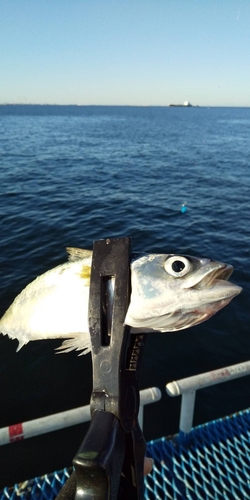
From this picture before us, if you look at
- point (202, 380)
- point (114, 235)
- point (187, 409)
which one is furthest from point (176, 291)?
point (114, 235)

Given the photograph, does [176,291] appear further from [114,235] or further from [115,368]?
[114,235]

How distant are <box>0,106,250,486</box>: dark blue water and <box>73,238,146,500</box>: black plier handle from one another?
213 inches

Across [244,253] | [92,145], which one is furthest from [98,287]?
[92,145]

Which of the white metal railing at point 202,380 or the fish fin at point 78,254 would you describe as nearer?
the fish fin at point 78,254

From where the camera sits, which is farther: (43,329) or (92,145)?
(92,145)

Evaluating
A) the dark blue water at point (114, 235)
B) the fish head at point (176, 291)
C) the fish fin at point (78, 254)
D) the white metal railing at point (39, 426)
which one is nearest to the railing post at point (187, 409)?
the white metal railing at point (39, 426)

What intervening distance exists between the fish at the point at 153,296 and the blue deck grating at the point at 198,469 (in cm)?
290

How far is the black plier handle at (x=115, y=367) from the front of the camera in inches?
75.5

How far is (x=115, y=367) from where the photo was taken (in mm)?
2008

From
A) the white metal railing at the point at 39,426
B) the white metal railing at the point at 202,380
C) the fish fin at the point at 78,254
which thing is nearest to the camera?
the fish fin at the point at 78,254

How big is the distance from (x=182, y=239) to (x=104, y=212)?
5.79 m

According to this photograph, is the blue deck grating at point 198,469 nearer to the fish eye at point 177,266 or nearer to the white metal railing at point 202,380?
the white metal railing at point 202,380

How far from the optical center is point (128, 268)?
6.97 ft

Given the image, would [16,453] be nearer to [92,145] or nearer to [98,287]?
[98,287]
